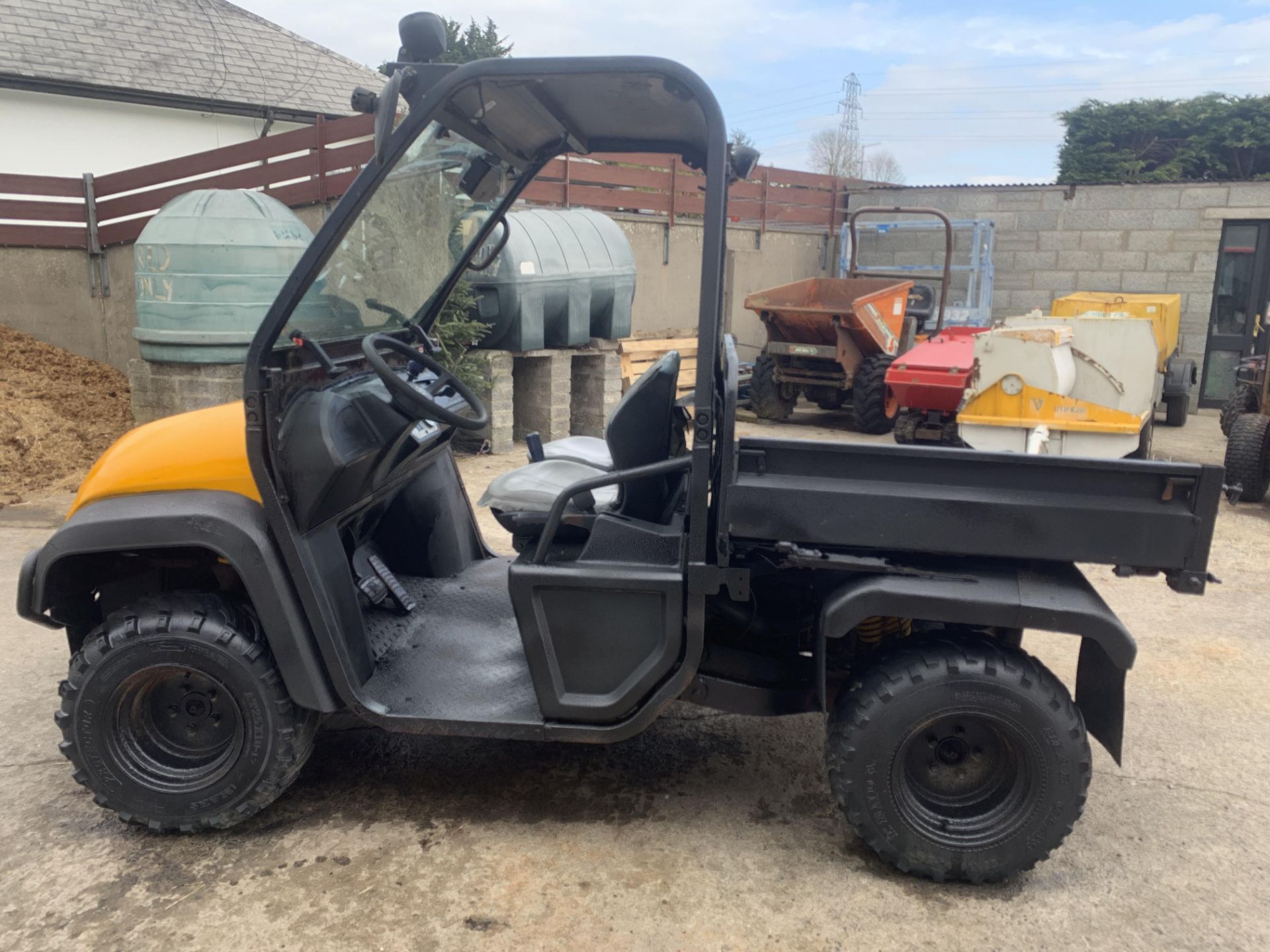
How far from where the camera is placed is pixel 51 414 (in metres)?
8.70

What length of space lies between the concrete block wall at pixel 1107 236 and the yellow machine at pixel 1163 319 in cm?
165

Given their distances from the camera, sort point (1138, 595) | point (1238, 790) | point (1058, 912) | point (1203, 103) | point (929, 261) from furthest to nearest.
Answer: point (1203, 103)
point (929, 261)
point (1138, 595)
point (1238, 790)
point (1058, 912)

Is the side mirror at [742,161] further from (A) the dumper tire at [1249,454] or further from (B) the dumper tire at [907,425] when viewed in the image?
(B) the dumper tire at [907,425]

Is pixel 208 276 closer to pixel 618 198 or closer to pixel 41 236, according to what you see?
pixel 41 236

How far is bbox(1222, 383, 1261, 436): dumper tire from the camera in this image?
894 centimetres

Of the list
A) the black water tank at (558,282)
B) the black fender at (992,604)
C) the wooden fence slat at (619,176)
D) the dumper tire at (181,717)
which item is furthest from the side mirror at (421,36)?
the wooden fence slat at (619,176)

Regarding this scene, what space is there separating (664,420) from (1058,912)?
70.1 inches

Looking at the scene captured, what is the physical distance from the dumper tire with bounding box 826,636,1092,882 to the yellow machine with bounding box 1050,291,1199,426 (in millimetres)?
8749

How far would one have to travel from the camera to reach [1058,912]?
8.86 ft

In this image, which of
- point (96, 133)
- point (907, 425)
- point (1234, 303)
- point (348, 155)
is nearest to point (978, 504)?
point (907, 425)

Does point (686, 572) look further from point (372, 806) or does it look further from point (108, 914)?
point (108, 914)

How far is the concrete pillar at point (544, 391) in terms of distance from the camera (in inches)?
362

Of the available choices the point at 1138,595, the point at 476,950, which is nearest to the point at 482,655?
the point at 476,950

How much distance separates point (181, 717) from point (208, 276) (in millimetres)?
5822
